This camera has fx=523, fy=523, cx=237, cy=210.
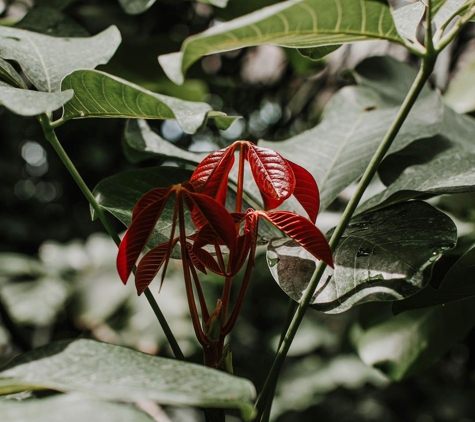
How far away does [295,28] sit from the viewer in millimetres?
383

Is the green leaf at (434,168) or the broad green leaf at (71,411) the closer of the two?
the broad green leaf at (71,411)

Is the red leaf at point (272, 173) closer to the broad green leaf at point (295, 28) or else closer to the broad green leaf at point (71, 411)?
the broad green leaf at point (295, 28)

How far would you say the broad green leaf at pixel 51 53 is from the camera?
0.58 m

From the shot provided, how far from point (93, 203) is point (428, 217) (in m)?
0.34

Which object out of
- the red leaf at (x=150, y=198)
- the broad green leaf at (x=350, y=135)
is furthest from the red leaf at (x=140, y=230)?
the broad green leaf at (x=350, y=135)

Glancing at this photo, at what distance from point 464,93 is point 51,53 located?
96cm

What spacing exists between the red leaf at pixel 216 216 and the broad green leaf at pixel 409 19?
0.84ft

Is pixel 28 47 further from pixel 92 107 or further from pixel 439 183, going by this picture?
pixel 439 183

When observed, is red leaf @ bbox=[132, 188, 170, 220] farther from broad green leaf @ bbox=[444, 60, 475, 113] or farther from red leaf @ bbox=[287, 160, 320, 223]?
broad green leaf @ bbox=[444, 60, 475, 113]

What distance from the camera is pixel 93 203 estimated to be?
553mm

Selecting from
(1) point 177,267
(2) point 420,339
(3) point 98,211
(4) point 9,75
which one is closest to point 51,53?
(4) point 9,75

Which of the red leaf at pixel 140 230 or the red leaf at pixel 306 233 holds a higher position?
the red leaf at pixel 140 230

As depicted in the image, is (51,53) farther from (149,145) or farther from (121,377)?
(121,377)

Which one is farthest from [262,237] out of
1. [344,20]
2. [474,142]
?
[474,142]
